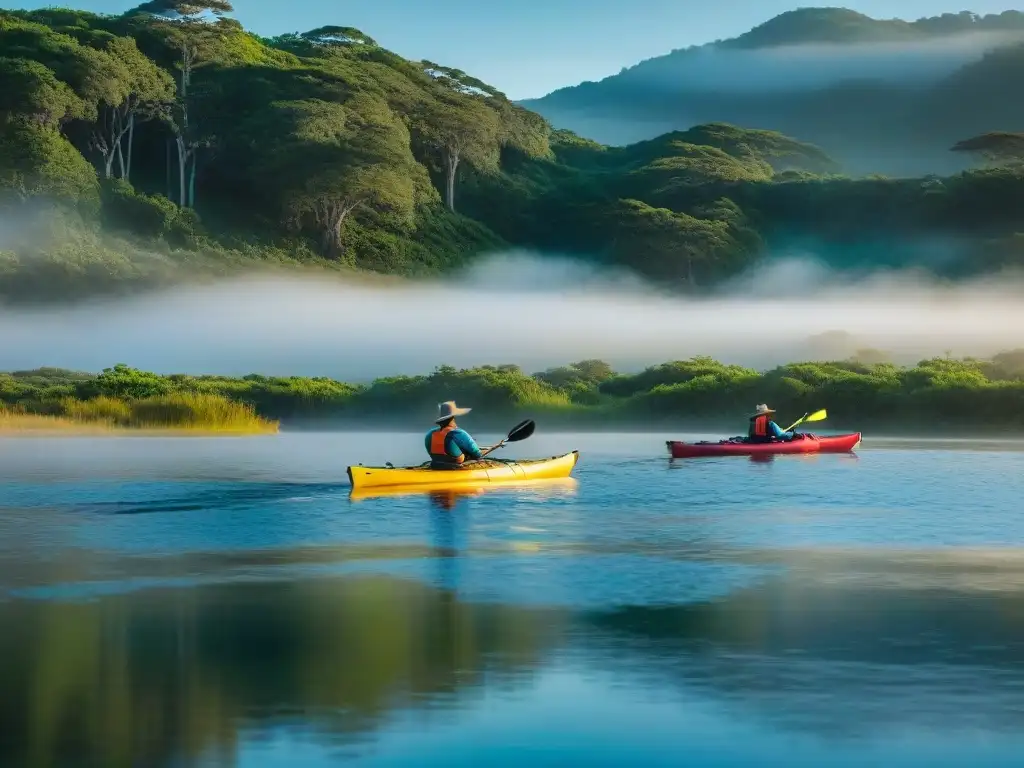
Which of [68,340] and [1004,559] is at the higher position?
[68,340]

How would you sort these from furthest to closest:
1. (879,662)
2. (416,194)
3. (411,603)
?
(416,194), (411,603), (879,662)

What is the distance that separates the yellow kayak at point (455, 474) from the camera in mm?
24188

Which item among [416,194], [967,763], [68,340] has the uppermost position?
[416,194]

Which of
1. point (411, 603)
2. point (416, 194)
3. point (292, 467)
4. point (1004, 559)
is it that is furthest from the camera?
point (416, 194)

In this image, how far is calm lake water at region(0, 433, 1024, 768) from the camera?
28.0 feet

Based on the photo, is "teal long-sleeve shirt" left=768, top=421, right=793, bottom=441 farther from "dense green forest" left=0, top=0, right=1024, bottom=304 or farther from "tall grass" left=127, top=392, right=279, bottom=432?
"dense green forest" left=0, top=0, right=1024, bottom=304

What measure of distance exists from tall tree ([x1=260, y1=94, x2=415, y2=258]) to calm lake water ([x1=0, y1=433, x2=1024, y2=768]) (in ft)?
148

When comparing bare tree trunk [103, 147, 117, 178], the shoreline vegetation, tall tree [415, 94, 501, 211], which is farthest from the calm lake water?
tall tree [415, 94, 501, 211]

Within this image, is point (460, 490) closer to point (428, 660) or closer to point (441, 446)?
point (441, 446)

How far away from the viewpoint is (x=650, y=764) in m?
8.09

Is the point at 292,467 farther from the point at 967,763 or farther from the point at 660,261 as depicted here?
the point at 660,261

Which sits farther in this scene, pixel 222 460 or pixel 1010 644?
pixel 222 460

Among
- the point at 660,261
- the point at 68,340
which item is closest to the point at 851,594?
the point at 68,340

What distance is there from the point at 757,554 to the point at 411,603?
5.26 metres
